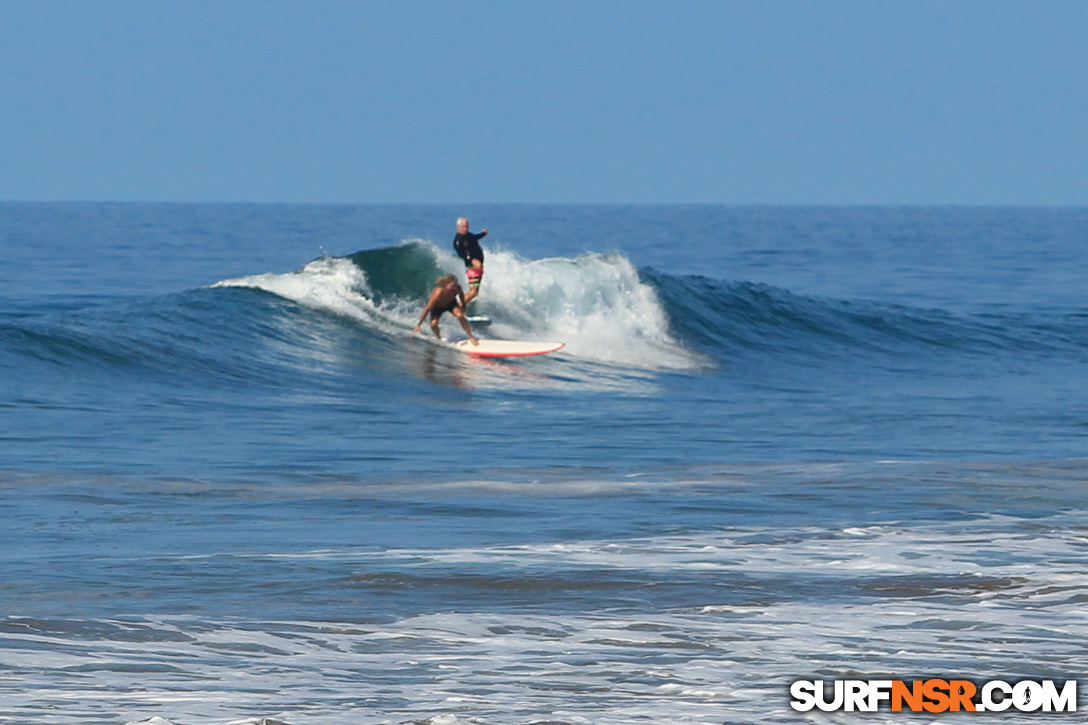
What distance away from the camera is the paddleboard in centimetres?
2241

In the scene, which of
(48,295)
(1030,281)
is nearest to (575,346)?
(48,295)

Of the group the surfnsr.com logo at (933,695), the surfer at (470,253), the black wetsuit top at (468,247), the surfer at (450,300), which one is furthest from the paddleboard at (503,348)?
the surfnsr.com logo at (933,695)

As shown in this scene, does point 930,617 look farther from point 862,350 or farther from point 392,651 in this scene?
point 862,350

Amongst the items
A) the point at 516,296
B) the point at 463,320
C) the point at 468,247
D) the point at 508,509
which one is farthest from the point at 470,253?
the point at 508,509

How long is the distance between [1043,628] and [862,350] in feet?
68.0

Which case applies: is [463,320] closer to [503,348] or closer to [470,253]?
[503,348]

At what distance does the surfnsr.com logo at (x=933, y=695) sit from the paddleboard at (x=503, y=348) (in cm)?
1603

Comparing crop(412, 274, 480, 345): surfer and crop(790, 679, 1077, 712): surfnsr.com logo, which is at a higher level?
crop(412, 274, 480, 345): surfer

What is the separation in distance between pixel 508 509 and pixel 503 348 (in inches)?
456

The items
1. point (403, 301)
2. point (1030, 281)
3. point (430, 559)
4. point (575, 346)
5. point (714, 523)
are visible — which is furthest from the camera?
point (1030, 281)

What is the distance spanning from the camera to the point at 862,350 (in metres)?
27.8

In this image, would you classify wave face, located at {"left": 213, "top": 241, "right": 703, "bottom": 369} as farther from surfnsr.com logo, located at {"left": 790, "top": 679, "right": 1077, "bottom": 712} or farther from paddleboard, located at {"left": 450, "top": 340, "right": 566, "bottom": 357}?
surfnsr.com logo, located at {"left": 790, "top": 679, "right": 1077, "bottom": 712}

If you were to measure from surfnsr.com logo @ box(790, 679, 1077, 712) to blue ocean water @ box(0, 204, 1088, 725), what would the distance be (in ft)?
0.44

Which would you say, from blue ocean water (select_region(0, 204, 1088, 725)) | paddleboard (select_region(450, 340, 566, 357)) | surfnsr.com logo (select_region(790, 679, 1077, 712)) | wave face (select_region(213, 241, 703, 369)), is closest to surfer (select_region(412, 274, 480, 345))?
paddleboard (select_region(450, 340, 566, 357))
